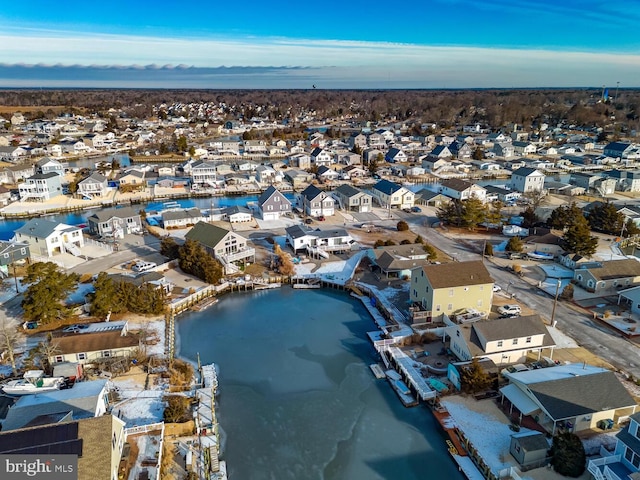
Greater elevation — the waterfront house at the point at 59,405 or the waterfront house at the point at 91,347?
the waterfront house at the point at 59,405

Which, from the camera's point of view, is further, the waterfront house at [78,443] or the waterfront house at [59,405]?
the waterfront house at [59,405]

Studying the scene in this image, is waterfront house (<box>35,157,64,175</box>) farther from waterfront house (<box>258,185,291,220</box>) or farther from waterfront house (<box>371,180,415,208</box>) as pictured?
waterfront house (<box>371,180,415,208</box>)

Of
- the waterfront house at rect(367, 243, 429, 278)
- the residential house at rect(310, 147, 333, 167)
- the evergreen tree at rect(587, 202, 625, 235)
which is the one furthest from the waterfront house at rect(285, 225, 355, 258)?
the residential house at rect(310, 147, 333, 167)

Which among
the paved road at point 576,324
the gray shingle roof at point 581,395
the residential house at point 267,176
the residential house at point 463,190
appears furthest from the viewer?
the residential house at point 267,176

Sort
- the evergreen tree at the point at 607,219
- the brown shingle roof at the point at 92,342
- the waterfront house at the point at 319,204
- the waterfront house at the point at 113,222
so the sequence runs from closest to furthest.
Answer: the brown shingle roof at the point at 92,342 → the waterfront house at the point at 113,222 → the evergreen tree at the point at 607,219 → the waterfront house at the point at 319,204

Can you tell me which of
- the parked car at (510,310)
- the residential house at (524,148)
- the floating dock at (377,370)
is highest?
the residential house at (524,148)

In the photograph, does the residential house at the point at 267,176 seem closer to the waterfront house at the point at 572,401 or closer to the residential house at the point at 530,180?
the residential house at the point at 530,180

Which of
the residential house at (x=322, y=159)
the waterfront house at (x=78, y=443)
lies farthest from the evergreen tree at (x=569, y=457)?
the residential house at (x=322, y=159)
